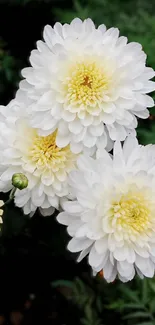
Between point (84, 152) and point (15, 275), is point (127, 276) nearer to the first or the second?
point (84, 152)

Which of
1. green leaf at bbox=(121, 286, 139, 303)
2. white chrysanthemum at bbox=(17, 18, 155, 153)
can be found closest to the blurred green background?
green leaf at bbox=(121, 286, 139, 303)

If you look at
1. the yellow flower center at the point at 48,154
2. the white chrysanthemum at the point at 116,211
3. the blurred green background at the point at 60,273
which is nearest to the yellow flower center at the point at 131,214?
the white chrysanthemum at the point at 116,211

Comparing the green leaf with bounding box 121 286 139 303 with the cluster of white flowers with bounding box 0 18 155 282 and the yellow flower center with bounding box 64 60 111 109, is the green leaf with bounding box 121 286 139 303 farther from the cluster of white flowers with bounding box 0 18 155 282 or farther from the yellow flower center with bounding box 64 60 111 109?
the yellow flower center with bounding box 64 60 111 109

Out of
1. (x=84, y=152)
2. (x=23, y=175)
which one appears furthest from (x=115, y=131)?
(x=23, y=175)

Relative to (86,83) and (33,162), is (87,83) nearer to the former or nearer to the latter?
(86,83)

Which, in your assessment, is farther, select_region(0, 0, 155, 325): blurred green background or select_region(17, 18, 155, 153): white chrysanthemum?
select_region(0, 0, 155, 325): blurred green background
